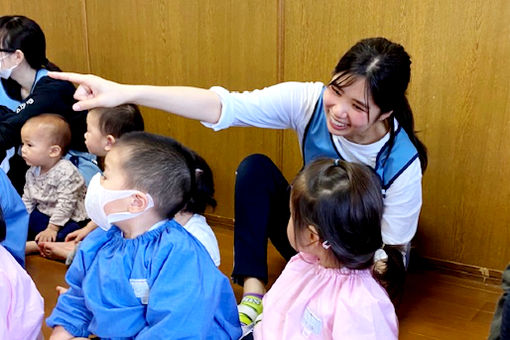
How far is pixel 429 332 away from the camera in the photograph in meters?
1.60

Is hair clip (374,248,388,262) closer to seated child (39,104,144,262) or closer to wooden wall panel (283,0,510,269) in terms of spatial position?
wooden wall panel (283,0,510,269)

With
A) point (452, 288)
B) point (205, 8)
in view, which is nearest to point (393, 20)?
point (205, 8)

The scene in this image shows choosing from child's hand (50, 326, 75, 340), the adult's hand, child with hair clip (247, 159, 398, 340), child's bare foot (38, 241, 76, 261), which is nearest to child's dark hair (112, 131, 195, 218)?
the adult's hand

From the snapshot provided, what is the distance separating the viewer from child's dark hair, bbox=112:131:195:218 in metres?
1.12

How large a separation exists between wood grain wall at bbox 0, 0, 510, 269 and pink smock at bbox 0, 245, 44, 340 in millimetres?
1267

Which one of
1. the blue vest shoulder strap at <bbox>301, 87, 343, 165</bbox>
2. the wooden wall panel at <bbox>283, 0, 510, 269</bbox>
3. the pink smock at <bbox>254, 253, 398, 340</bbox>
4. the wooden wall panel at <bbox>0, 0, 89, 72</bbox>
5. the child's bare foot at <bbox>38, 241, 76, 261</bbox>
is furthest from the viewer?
the wooden wall panel at <bbox>0, 0, 89, 72</bbox>

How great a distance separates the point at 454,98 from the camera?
187cm

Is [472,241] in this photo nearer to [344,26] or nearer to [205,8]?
[344,26]

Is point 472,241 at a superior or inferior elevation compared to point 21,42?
inferior

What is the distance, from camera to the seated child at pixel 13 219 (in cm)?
151

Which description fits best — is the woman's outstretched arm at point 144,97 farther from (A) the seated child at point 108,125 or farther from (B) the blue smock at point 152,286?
(A) the seated child at point 108,125

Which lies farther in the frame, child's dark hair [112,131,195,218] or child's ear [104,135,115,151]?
child's ear [104,135,115,151]

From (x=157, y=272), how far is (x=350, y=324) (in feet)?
1.34

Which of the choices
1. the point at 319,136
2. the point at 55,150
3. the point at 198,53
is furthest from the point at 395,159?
the point at 55,150
